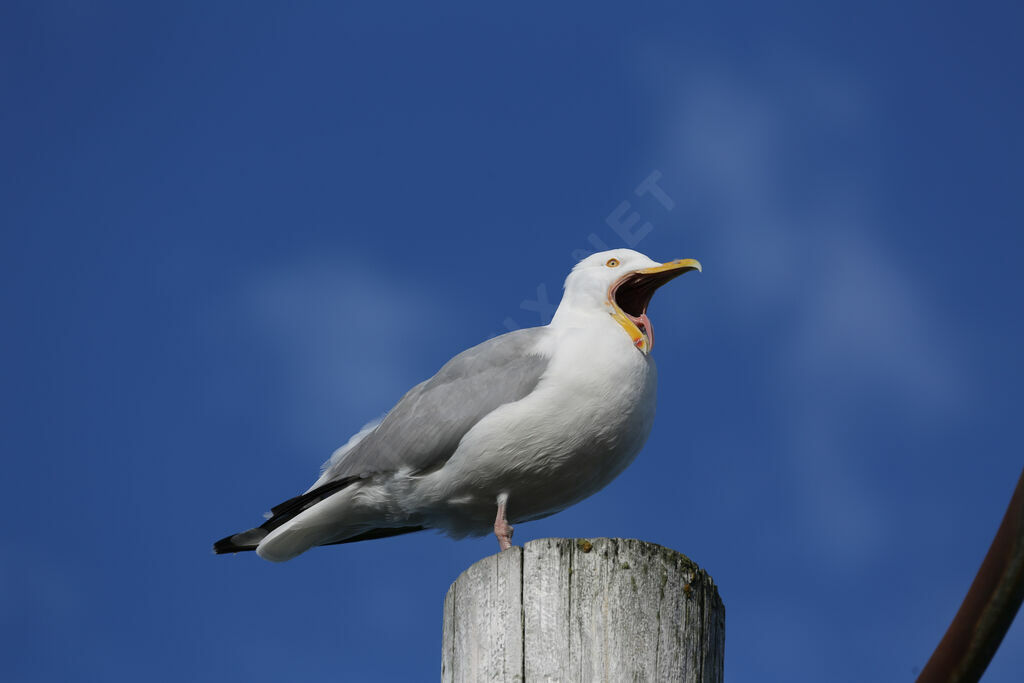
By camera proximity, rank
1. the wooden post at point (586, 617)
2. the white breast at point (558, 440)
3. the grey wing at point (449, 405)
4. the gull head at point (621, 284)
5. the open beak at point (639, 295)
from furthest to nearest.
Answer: the gull head at point (621, 284), the open beak at point (639, 295), the grey wing at point (449, 405), the white breast at point (558, 440), the wooden post at point (586, 617)

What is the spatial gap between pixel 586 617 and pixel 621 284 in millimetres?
3736

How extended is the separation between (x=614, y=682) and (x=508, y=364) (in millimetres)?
3312

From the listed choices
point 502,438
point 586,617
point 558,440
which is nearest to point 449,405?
point 502,438

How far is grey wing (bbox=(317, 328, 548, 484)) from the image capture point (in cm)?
621

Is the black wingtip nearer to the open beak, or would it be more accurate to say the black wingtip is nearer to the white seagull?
the white seagull

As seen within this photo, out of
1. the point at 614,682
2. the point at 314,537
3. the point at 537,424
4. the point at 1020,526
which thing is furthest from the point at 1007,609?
the point at 314,537

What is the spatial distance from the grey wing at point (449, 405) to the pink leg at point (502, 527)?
39 centimetres

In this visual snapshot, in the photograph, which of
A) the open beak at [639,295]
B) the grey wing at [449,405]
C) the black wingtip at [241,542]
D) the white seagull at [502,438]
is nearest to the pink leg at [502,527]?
the white seagull at [502,438]

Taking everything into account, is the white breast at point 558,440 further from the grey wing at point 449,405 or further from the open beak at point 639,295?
the open beak at point 639,295

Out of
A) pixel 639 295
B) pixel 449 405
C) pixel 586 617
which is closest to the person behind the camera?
pixel 586 617

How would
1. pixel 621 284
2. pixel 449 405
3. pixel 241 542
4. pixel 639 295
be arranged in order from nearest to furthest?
pixel 449 405
pixel 241 542
pixel 621 284
pixel 639 295

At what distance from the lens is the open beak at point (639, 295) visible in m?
6.63

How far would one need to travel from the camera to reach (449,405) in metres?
6.40

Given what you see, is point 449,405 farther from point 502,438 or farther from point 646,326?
point 646,326
